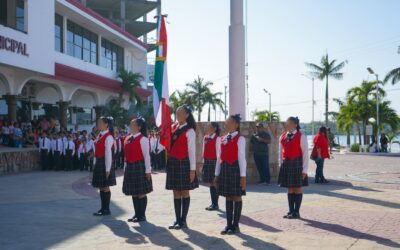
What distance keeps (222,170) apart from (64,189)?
7104mm

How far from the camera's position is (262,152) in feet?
44.7

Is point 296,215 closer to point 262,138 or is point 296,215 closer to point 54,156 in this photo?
point 262,138

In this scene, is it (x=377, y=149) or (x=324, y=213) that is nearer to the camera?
(x=324, y=213)

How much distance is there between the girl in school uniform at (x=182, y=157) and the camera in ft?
24.7

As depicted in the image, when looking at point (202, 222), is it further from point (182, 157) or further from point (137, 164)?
point (137, 164)

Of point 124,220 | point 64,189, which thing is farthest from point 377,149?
point 124,220

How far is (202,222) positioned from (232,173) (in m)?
1.41

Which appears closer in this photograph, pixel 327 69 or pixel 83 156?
pixel 83 156

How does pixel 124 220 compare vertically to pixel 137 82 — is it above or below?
below

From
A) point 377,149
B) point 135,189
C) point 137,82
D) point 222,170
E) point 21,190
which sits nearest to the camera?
point 222,170

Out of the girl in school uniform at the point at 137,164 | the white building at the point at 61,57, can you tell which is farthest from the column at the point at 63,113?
the girl in school uniform at the point at 137,164

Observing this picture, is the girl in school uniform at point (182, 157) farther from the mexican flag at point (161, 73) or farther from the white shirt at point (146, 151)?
the mexican flag at point (161, 73)

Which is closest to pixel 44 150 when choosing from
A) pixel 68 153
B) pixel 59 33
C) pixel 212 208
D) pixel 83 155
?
pixel 68 153

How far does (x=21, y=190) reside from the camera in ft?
41.9
